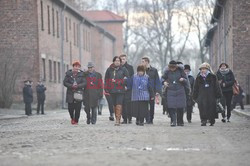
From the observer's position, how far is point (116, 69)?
1839 centimetres

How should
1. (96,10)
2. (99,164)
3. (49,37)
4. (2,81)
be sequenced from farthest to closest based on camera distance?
(96,10) → (49,37) → (2,81) → (99,164)

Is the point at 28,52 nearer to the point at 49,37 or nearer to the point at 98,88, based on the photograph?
the point at 49,37

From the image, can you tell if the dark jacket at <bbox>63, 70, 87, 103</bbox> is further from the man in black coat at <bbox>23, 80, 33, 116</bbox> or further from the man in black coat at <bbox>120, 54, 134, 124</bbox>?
the man in black coat at <bbox>23, 80, 33, 116</bbox>

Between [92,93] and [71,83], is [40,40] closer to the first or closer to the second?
[92,93]

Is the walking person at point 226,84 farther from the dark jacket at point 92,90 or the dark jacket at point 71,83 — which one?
the dark jacket at point 71,83

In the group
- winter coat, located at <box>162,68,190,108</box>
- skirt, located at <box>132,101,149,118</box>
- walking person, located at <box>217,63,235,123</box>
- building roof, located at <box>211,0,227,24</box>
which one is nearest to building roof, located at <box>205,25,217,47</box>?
building roof, located at <box>211,0,227,24</box>

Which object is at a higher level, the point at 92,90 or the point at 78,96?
the point at 92,90

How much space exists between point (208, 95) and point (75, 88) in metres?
3.71

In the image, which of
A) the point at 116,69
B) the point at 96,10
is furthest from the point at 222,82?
the point at 96,10

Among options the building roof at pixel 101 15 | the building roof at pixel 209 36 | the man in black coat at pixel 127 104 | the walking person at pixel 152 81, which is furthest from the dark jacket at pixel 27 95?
the building roof at pixel 101 15

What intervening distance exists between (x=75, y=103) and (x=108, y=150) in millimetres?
7711

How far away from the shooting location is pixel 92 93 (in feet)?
61.7

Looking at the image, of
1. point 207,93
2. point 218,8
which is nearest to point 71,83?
point 207,93

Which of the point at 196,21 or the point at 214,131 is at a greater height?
the point at 196,21
